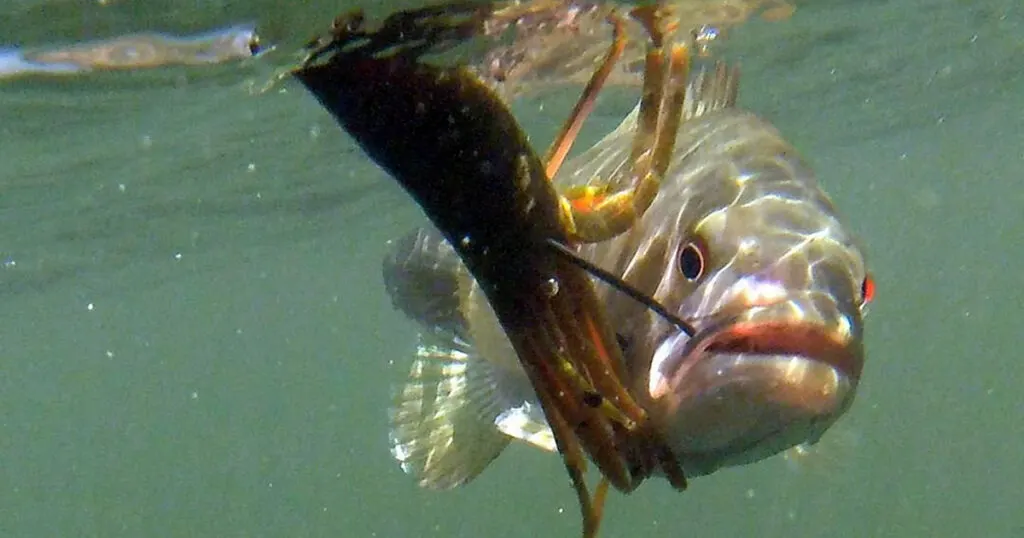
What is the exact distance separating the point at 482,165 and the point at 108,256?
95.5 ft

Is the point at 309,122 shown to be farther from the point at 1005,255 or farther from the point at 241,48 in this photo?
the point at 1005,255

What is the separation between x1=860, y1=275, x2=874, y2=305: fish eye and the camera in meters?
3.98

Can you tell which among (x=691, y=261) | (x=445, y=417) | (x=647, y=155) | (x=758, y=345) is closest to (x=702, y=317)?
(x=758, y=345)

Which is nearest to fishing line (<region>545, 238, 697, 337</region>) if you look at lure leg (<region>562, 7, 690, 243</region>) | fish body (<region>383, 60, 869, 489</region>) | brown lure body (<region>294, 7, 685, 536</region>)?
brown lure body (<region>294, 7, 685, 536</region>)

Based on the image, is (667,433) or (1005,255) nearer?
(667,433)

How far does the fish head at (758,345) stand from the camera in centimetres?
333

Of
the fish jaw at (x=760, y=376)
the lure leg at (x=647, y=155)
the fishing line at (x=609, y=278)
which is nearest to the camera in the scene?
the fishing line at (x=609, y=278)

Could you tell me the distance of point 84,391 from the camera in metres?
97.6

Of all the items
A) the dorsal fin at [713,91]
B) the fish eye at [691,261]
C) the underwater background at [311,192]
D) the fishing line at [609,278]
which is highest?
the fishing line at [609,278]

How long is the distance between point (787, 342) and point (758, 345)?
10 cm

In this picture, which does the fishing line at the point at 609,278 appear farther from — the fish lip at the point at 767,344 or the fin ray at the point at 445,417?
the fin ray at the point at 445,417

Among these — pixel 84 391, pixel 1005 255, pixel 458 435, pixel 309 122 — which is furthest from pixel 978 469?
pixel 458 435

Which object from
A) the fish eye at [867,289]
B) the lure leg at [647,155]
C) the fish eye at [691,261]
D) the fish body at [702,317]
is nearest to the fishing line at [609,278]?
the lure leg at [647,155]

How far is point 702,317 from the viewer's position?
3633mm
